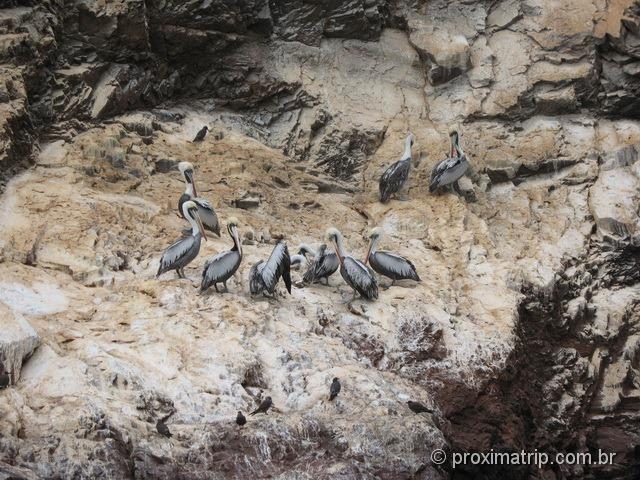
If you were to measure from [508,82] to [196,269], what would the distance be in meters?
6.78

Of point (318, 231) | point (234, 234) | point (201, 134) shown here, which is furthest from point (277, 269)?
point (201, 134)

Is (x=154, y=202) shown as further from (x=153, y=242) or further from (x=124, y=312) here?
(x=124, y=312)

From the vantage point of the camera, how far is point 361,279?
35.0 ft

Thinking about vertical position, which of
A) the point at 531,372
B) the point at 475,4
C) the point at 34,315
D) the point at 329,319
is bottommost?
the point at 531,372

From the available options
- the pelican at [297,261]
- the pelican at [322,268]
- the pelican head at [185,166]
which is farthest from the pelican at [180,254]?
the pelican head at [185,166]

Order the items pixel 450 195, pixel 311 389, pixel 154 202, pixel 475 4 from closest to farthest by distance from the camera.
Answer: pixel 311 389, pixel 154 202, pixel 450 195, pixel 475 4

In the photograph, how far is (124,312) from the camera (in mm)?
9508

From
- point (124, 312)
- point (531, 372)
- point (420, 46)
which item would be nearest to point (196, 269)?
point (124, 312)

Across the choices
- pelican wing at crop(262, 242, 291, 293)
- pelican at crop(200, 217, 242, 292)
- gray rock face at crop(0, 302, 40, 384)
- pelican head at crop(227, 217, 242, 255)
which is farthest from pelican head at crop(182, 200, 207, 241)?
gray rock face at crop(0, 302, 40, 384)

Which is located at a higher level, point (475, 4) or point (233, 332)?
point (475, 4)

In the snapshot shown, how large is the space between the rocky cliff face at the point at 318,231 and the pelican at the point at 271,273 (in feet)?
0.72

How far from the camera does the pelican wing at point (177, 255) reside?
10.2m

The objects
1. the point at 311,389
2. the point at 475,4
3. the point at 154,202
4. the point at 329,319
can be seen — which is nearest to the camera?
the point at 311,389

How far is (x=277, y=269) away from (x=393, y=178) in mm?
3723
